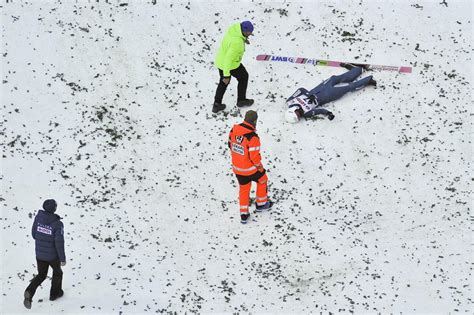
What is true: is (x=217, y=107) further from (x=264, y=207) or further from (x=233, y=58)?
(x=264, y=207)

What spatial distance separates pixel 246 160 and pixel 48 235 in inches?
128

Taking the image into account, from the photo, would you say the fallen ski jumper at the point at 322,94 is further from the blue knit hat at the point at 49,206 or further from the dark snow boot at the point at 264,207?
the blue knit hat at the point at 49,206

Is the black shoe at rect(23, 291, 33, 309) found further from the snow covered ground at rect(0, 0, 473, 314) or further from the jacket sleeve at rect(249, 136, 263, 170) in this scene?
the jacket sleeve at rect(249, 136, 263, 170)

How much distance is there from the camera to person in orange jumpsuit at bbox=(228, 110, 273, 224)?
914 cm

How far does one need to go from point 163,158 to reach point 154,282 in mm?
3109

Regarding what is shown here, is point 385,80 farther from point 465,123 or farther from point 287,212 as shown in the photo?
point 287,212

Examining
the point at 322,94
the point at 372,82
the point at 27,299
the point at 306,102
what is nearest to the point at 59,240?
the point at 27,299

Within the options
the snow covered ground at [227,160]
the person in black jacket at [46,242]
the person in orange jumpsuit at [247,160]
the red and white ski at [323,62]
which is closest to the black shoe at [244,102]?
the snow covered ground at [227,160]

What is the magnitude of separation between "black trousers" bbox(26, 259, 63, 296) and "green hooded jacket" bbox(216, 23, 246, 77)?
5.25 meters

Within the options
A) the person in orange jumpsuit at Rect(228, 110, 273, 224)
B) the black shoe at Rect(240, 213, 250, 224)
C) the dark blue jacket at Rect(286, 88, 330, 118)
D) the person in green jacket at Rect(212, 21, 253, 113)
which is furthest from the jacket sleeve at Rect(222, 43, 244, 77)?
the black shoe at Rect(240, 213, 250, 224)

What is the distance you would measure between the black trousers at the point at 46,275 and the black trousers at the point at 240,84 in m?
5.25

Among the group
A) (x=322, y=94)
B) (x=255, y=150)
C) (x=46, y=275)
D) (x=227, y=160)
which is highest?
(x=322, y=94)

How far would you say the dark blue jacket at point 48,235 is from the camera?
7738 millimetres

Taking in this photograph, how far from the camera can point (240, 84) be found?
12.0 meters
